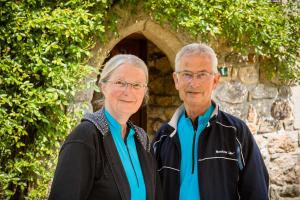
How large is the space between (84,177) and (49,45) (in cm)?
195

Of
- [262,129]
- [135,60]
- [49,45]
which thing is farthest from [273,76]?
[135,60]

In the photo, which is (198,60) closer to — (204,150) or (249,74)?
(204,150)

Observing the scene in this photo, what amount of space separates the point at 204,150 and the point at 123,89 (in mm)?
588

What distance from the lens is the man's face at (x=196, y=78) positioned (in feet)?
7.31

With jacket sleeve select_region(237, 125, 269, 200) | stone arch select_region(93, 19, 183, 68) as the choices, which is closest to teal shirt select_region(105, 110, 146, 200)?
jacket sleeve select_region(237, 125, 269, 200)

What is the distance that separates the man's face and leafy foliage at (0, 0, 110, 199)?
135 centimetres

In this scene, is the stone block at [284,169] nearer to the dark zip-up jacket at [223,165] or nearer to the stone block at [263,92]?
the stone block at [263,92]

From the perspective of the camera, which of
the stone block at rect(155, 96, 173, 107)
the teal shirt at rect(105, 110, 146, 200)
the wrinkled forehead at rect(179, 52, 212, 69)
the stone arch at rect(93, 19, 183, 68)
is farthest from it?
the stone block at rect(155, 96, 173, 107)

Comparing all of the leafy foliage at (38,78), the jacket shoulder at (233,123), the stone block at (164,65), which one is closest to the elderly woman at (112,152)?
the jacket shoulder at (233,123)

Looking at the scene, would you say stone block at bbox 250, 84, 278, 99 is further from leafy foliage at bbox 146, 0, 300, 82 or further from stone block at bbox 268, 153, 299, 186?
stone block at bbox 268, 153, 299, 186

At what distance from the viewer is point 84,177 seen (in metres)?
1.63

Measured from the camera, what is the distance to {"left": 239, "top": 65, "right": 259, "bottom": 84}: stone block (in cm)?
495

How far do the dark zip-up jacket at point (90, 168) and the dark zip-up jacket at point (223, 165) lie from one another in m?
0.38

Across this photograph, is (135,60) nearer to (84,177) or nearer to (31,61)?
(84,177)
